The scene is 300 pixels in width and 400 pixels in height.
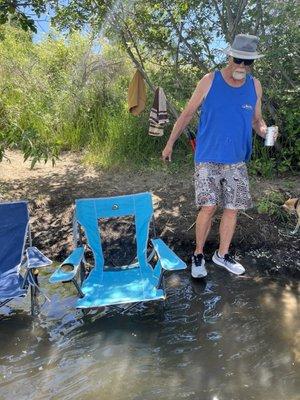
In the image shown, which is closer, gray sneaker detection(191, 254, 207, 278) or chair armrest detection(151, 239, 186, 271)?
chair armrest detection(151, 239, 186, 271)

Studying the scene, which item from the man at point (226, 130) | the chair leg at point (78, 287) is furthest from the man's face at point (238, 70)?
the chair leg at point (78, 287)

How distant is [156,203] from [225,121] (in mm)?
2155

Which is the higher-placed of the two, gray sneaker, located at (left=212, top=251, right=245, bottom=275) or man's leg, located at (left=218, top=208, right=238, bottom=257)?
man's leg, located at (left=218, top=208, right=238, bottom=257)

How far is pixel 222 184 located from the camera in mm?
3955

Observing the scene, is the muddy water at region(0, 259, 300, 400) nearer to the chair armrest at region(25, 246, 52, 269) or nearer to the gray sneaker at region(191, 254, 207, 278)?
the gray sneaker at region(191, 254, 207, 278)

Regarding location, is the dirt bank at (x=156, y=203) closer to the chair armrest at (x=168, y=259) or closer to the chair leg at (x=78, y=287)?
the chair armrest at (x=168, y=259)

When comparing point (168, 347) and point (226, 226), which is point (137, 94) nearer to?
point (226, 226)

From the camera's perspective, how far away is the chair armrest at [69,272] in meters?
3.34

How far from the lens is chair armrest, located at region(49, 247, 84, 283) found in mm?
3339

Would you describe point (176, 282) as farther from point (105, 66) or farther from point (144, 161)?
point (105, 66)

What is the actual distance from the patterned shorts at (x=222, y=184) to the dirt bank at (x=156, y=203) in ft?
3.05

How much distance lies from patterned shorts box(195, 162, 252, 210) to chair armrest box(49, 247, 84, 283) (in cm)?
111

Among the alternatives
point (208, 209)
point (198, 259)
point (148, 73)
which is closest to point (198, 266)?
point (198, 259)

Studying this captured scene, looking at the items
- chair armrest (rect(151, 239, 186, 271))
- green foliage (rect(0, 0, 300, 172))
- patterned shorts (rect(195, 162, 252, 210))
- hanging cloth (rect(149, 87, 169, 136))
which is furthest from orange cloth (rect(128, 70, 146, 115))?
chair armrest (rect(151, 239, 186, 271))
